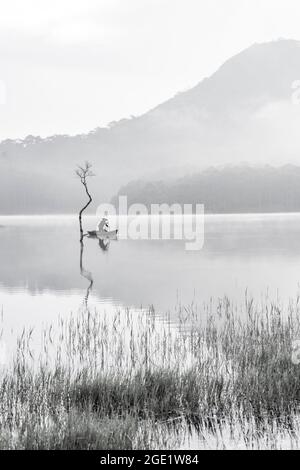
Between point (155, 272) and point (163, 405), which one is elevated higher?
point (163, 405)

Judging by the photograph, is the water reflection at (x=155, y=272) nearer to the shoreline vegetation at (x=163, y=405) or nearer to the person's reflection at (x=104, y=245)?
the person's reflection at (x=104, y=245)

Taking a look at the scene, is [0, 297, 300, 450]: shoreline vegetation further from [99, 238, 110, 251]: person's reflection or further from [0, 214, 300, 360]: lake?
[99, 238, 110, 251]: person's reflection

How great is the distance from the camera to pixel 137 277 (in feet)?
139

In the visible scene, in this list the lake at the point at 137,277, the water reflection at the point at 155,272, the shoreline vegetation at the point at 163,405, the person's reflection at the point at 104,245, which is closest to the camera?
the shoreline vegetation at the point at 163,405

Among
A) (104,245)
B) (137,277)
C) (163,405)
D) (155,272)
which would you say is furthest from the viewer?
(104,245)

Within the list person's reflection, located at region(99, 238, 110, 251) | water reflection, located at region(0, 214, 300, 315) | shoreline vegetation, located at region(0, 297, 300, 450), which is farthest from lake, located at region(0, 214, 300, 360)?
shoreline vegetation, located at region(0, 297, 300, 450)

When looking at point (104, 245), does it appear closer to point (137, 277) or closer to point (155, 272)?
point (155, 272)

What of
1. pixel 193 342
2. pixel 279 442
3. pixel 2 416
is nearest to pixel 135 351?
pixel 193 342

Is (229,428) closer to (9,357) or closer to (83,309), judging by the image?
(9,357)

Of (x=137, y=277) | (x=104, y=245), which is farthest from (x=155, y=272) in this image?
(x=104, y=245)

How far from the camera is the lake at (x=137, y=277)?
29.0 metres

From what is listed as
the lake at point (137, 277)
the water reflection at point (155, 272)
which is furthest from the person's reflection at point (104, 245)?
the lake at point (137, 277)

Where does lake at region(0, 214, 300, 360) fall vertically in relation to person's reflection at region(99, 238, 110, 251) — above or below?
below

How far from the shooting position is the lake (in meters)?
29.0
